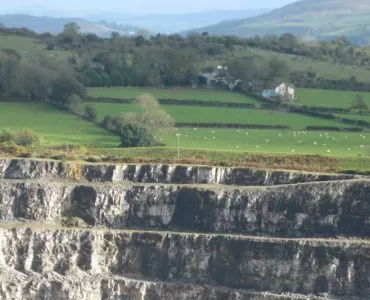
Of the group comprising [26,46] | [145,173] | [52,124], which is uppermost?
[26,46]

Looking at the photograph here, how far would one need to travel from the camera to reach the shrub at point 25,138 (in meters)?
76.2

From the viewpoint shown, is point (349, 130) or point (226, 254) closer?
point (226, 254)

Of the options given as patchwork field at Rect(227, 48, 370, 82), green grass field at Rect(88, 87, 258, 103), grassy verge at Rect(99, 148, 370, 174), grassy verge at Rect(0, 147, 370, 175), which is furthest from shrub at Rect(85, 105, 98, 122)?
patchwork field at Rect(227, 48, 370, 82)

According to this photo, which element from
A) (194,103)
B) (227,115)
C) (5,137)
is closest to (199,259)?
(5,137)

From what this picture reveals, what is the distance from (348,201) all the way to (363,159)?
347 inches

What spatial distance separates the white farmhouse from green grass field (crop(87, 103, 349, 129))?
852 centimetres

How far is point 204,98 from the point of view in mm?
101562

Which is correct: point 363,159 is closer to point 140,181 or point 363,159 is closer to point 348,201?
point 348,201

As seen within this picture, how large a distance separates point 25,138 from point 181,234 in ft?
67.4

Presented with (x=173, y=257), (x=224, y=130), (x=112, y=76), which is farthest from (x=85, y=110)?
(x=173, y=257)

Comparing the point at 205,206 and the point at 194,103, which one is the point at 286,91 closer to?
the point at 194,103

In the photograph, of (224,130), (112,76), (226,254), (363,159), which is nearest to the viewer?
(226,254)

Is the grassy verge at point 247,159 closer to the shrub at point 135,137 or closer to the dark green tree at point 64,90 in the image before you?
the shrub at point 135,137

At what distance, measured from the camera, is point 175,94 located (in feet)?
342
